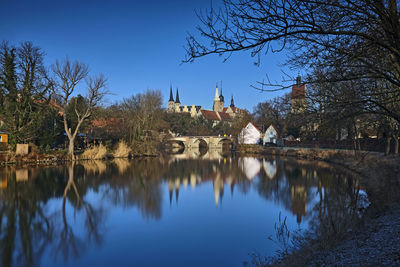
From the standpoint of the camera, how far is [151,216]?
1138 centimetres

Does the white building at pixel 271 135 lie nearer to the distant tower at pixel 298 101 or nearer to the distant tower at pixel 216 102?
the distant tower at pixel 298 101

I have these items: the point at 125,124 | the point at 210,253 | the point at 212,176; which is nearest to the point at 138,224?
the point at 210,253

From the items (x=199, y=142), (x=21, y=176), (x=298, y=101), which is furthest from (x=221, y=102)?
(x=298, y=101)

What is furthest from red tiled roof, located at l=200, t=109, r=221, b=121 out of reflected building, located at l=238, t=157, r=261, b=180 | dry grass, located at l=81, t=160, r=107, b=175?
dry grass, located at l=81, t=160, r=107, b=175

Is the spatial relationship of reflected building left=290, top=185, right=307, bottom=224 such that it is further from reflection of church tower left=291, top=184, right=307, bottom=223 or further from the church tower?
the church tower

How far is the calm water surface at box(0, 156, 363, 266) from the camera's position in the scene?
7438 mm

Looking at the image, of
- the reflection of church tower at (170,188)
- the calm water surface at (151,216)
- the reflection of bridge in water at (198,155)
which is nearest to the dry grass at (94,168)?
the calm water surface at (151,216)

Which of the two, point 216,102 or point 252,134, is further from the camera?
point 216,102

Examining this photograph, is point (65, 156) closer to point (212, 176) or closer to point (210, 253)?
point (212, 176)

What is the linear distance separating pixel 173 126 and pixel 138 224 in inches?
2269

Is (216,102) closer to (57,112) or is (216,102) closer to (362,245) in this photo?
(57,112)

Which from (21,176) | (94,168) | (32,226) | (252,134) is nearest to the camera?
(32,226)

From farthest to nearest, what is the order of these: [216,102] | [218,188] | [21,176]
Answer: [216,102] → [21,176] → [218,188]

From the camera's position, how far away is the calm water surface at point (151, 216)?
7.44 m
